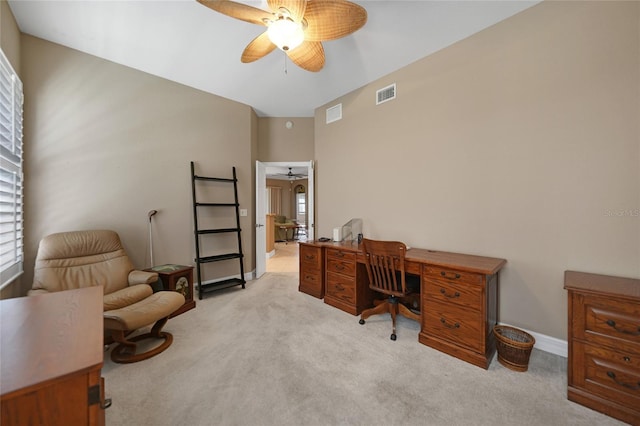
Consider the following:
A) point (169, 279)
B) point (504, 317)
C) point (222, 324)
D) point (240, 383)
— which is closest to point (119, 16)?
point (169, 279)

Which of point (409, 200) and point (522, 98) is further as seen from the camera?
point (409, 200)

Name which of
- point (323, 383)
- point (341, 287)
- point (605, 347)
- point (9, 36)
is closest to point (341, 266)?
point (341, 287)

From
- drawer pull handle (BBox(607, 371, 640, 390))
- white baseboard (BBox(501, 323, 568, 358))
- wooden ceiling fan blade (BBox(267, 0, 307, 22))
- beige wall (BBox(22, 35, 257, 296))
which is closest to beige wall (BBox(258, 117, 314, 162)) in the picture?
beige wall (BBox(22, 35, 257, 296))

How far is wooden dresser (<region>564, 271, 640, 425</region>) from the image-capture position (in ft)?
4.64

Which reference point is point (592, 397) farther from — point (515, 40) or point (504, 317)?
point (515, 40)

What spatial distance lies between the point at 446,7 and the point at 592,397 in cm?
312

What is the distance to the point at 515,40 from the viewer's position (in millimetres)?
2199

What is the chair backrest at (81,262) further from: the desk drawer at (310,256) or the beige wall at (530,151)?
the beige wall at (530,151)

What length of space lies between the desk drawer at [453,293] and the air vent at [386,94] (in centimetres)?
229

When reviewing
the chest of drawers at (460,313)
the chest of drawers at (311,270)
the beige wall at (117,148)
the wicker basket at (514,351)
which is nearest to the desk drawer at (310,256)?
the chest of drawers at (311,270)

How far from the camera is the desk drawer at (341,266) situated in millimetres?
2857

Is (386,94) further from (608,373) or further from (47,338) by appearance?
(47,338)

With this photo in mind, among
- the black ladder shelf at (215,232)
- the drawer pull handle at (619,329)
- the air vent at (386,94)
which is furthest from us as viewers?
the black ladder shelf at (215,232)

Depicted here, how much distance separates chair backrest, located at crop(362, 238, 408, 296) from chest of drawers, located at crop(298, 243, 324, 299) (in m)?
0.94
